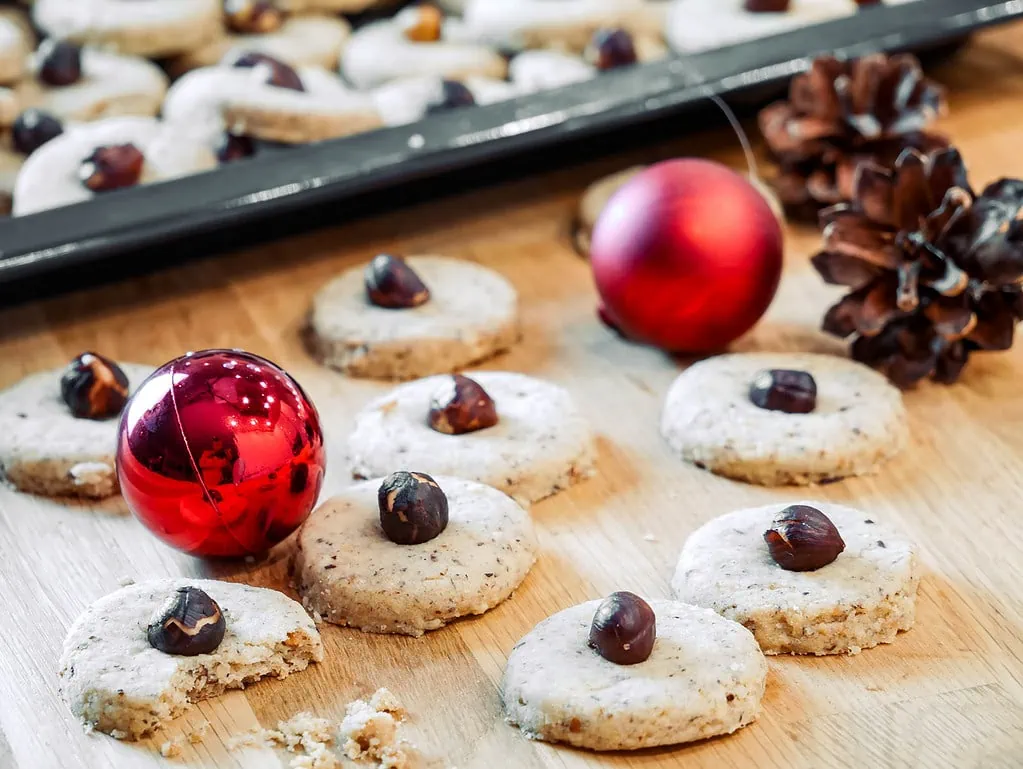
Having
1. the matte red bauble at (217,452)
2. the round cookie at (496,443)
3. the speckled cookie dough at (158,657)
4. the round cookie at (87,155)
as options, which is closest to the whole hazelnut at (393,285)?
the round cookie at (496,443)

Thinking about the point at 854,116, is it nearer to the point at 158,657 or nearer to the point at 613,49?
the point at 613,49

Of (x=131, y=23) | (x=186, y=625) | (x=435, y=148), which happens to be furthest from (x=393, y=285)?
(x=131, y=23)

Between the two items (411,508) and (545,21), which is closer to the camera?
(411,508)

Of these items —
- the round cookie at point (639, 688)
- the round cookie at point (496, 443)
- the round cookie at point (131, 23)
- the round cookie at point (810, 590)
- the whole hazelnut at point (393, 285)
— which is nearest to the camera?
the round cookie at point (639, 688)

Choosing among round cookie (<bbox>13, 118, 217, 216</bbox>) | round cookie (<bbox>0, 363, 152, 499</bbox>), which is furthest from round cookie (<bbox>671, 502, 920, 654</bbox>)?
round cookie (<bbox>13, 118, 217, 216</bbox>)

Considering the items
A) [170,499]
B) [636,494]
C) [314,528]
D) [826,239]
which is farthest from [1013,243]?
[170,499]

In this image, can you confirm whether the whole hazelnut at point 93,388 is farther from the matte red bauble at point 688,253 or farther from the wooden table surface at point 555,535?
the matte red bauble at point 688,253
